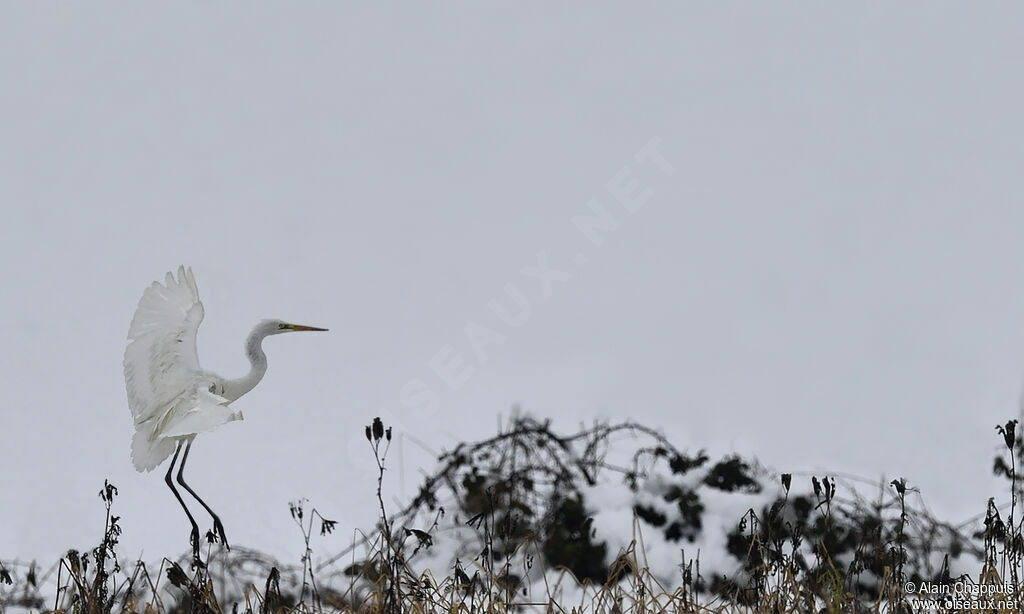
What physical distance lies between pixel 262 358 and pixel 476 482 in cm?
247

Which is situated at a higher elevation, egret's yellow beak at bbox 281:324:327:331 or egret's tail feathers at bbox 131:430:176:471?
egret's yellow beak at bbox 281:324:327:331

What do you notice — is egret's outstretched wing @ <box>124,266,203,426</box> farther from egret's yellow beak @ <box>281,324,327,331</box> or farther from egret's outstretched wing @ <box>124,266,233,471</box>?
egret's yellow beak @ <box>281,324,327,331</box>

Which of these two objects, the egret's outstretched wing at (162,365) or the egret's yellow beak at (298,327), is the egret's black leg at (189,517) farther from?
the egret's yellow beak at (298,327)

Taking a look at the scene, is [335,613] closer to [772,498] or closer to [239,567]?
[239,567]

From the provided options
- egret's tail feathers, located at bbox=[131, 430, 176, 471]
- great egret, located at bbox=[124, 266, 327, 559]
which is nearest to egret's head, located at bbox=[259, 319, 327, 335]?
great egret, located at bbox=[124, 266, 327, 559]

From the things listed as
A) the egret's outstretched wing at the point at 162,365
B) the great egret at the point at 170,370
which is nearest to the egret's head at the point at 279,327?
the great egret at the point at 170,370

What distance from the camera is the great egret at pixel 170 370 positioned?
4094 millimetres

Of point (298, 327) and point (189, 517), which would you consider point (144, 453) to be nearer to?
point (189, 517)

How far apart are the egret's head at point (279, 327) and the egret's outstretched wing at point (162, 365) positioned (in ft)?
1.04

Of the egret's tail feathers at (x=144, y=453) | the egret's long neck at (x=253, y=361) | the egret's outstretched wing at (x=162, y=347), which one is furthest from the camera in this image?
the egret's long neck at (x=253, y=361)

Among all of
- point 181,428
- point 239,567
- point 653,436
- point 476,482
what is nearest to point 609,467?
point 653,436

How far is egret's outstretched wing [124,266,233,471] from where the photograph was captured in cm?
410

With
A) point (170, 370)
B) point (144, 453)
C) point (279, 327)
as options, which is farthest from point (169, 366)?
point (279, 327)

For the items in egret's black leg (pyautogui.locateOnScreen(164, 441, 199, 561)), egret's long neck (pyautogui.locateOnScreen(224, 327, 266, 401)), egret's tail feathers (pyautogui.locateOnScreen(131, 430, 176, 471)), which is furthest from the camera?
egret's long neck (pyautogui.locateOnScreen(224, 327, 266, 401))
